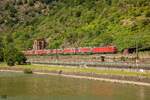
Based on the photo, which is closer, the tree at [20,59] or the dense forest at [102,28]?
the tree at [20,59]

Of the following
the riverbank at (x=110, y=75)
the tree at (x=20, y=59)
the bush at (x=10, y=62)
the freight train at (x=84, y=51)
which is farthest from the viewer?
the bush at (x=10, y=62)

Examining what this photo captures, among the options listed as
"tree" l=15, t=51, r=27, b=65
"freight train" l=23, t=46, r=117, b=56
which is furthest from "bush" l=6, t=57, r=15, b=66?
"freight train" l=23, t=46, r=117, b=56

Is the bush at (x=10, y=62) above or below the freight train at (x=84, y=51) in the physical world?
below

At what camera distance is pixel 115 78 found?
72500mm

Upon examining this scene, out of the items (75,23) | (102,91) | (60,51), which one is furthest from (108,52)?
(75,23)

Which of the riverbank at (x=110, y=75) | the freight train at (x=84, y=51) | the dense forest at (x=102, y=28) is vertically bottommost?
the riverbank at (x=110, y=75)

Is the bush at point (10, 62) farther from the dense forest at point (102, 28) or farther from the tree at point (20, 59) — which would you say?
the dense forest at point (102, 28)

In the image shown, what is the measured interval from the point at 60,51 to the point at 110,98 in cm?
8183

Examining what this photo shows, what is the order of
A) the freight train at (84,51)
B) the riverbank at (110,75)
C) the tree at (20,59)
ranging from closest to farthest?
the riverbank at (110,75) → the freight train at (84,51) → the tree at (20,59)

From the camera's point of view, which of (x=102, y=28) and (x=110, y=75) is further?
(x=102, y=28)

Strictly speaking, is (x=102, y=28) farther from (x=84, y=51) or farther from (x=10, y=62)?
(x=10, y=62)

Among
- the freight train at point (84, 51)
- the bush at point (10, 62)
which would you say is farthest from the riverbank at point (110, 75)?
the bush at point (10, 62)

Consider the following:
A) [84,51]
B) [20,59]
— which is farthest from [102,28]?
[20,59]

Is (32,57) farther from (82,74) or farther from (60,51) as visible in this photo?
(82,74)
